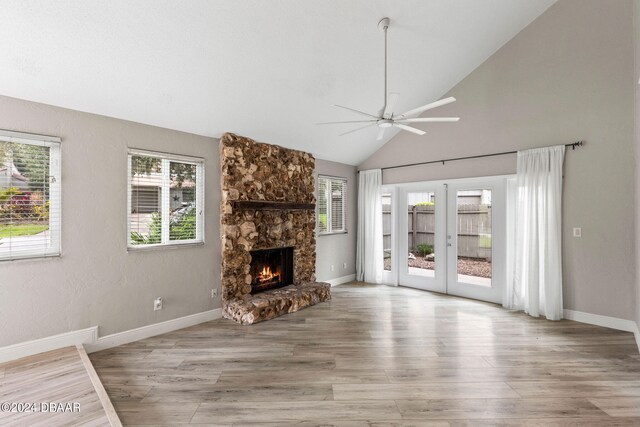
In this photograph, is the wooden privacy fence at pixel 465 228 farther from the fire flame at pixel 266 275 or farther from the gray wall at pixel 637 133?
the fire flame at pixel 266 275

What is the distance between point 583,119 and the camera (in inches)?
162

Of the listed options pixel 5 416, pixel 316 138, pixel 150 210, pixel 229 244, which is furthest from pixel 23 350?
pixel 316 138

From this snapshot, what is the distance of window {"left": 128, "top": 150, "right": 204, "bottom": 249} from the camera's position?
11.8ft

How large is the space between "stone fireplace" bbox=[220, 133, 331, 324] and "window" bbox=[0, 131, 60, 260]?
1.80m

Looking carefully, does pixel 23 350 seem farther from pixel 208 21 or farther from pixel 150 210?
pixel 208 21

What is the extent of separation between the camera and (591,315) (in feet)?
13.3

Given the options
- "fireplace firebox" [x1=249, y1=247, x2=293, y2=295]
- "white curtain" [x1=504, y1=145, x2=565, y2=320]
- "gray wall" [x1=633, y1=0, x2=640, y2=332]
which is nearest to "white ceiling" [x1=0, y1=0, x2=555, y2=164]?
"gray wall" [x1=633, y1=0, x2=640, y2=332]

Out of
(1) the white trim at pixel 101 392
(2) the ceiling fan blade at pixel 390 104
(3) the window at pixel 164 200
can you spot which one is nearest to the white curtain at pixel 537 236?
(2) the ceiling fan blade at pixel 390 104

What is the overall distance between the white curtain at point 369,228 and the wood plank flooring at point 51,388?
4.88 meters

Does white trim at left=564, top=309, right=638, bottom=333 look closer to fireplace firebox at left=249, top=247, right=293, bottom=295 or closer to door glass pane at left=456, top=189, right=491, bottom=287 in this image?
door glass pane at left=456, top=189, right=491, bottom=287

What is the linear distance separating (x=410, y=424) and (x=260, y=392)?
119cm

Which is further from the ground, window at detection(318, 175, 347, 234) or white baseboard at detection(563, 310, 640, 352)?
window at detection(318, 175, 347, 234)

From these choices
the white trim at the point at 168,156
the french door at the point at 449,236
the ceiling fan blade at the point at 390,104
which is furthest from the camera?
the french door at the point at 449,236

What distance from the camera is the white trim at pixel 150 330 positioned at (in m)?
3.27
